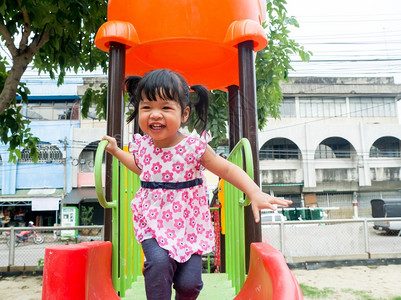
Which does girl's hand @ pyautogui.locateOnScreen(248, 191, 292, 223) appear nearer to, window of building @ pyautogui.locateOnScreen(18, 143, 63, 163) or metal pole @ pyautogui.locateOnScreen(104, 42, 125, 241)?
A: metal pole @ pyautogui.locateOnScreen(104, 42, 125, 241)

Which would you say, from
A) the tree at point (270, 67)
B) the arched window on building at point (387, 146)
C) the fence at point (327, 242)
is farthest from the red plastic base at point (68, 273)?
the arched window on building at point (387, 146)

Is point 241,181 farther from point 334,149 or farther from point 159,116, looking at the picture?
point 334,149

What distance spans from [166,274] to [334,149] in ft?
69.3

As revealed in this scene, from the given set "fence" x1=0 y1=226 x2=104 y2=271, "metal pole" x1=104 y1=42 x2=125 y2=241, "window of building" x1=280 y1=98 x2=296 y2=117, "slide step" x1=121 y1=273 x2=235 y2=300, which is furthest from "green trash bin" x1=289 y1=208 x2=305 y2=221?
"metal pole" x1=104 y1=42 x2=125 y2=241

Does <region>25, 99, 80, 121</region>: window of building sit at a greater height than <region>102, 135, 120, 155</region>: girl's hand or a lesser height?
greater

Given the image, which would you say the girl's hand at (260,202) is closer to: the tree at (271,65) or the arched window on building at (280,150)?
the tree at (271,65)

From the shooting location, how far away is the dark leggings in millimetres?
1505

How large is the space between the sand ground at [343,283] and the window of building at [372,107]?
50.6 feet

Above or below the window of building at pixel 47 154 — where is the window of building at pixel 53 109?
above

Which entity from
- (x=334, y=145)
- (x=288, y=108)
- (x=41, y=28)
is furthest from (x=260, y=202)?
(x=334, y=145)

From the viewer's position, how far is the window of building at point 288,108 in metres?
20.7

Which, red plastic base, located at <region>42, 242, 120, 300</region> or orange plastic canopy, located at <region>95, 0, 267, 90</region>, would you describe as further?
orange plastic canopy, located at <region>95, 0, 267, 90</region>

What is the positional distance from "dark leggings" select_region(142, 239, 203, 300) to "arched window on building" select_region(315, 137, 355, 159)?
2028cm

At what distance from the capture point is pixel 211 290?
2.32 meters
